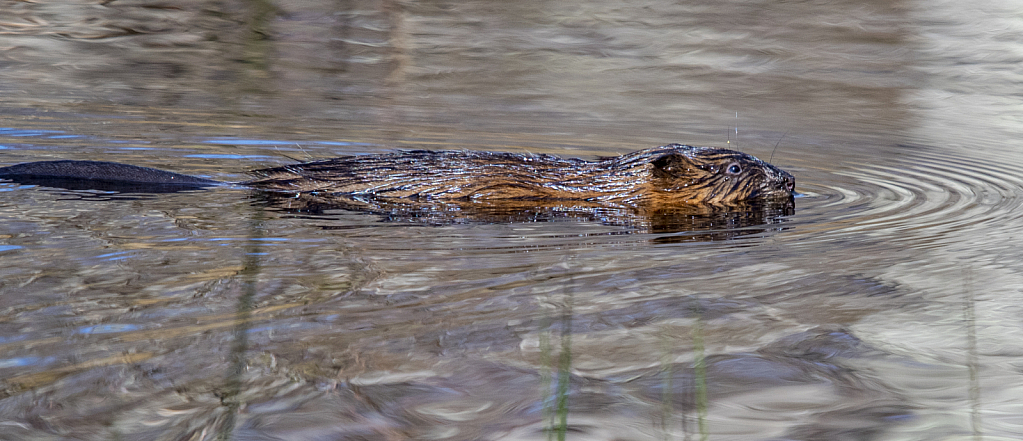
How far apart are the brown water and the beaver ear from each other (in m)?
0.57

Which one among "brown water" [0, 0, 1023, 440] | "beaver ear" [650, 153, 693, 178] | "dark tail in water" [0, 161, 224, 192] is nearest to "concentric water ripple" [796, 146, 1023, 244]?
"brown water" [0, 0, 1023, 440]

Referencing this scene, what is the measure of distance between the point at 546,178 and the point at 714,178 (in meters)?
0.83

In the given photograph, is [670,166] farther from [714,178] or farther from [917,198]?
[917,198]

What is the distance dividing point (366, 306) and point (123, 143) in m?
3.63

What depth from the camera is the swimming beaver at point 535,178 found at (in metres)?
4.73

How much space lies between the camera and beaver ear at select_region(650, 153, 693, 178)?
4.87 metres

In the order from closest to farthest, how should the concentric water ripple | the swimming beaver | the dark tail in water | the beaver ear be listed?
the concentric water ripple, the dark tail in water, the swimming beaver, the beaver ear

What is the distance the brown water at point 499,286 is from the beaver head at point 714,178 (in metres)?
0.25

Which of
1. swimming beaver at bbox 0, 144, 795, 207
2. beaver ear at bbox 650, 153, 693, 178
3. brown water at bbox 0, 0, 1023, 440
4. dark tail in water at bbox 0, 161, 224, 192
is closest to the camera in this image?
brown water at bbox 0, 0, 1023, 440

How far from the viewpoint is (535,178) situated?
4.76 metres

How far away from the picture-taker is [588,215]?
4.59 m

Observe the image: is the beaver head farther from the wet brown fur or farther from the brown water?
the brown water

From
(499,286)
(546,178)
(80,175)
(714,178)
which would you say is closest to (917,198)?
(714,178)

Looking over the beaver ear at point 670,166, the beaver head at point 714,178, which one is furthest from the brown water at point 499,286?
the beaver ear at point 670,166
